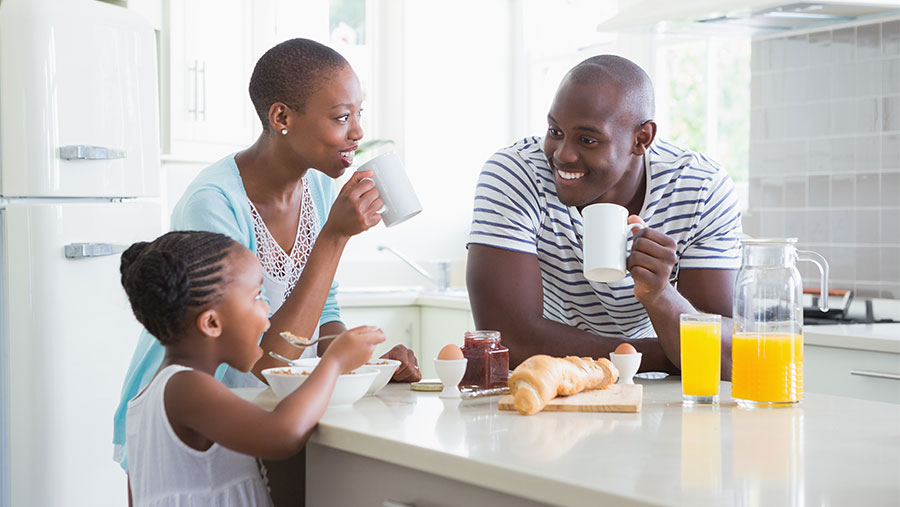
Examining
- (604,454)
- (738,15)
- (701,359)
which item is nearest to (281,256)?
(701,359)

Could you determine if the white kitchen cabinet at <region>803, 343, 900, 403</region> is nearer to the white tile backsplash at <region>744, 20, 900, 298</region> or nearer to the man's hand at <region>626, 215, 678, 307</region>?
the white tile backsplash at <region>744, 20, 900, 298</region>

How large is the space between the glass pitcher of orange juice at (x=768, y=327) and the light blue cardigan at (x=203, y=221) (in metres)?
0.79

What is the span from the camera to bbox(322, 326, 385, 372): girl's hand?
52.8 inches

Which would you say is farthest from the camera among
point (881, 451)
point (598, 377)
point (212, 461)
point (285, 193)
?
point (285, 193)

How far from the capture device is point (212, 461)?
1.31m

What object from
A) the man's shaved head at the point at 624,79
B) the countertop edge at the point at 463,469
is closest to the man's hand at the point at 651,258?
the man's shaved head at the point at 624,79

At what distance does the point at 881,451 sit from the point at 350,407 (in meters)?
0.67

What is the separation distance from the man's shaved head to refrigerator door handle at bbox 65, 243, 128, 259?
5.00 ft

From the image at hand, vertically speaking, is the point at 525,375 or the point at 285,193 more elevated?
the point at 285,193

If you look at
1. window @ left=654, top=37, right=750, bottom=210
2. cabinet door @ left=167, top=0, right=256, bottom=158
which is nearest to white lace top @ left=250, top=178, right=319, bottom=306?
cabinet door @ left=167, top=0, right=256, bottom=158

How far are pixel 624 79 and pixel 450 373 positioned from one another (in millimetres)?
706

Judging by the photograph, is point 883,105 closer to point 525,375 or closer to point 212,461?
point 525,375

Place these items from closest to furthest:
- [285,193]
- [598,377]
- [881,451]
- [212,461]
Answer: [881,451]
[212,461]
[598,377]
[285,193]

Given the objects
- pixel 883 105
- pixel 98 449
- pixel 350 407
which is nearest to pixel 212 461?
pixel 350 407
